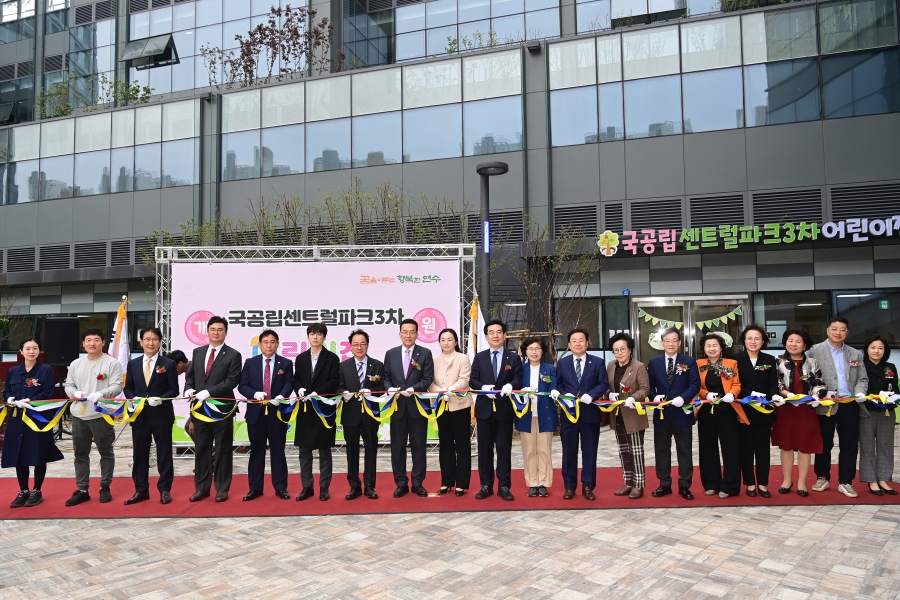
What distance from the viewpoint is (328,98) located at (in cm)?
1836

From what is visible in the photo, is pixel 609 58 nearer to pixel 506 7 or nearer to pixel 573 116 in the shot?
pixel 573 116

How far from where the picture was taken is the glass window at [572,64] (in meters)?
16.2

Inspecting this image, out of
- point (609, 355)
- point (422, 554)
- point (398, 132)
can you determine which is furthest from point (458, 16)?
point (422, 554)

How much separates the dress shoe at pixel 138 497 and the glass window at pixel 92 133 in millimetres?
16866

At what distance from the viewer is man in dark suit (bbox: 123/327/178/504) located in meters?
6.38

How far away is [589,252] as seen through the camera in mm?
15406

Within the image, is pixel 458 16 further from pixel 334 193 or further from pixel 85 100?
pixel 85 100

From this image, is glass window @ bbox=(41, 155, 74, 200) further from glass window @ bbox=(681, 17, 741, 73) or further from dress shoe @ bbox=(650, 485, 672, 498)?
dress shoe @ bbox=(650, 485, 672, 498)

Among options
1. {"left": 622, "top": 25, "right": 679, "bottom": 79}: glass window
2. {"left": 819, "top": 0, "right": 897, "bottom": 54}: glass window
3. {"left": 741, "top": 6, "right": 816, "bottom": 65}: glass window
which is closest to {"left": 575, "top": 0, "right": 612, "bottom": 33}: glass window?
{"left": 622, "top": 25, "right": 679, "bottom": 79}: glass window

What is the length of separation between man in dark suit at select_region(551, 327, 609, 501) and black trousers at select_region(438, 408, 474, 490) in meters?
0.89

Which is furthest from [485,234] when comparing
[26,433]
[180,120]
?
[180,120]

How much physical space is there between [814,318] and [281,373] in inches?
476

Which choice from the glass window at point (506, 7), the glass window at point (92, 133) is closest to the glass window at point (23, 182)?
Result: the glass window at point (92, 133)

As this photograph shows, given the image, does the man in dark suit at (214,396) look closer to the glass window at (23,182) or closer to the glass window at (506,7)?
the glass window at (506,7)
